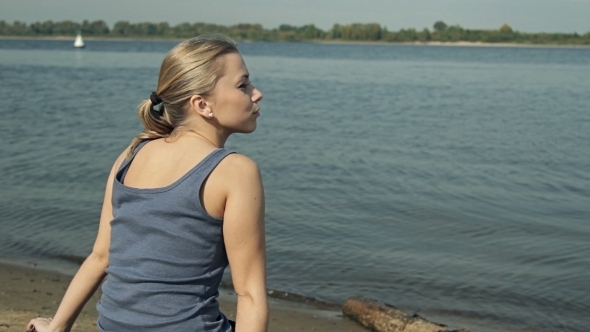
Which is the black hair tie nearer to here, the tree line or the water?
the water

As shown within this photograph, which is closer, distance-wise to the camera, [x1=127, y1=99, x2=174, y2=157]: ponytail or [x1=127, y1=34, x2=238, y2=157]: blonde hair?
[x1=127, y1=34, x2=238, y2=157]: blonde hair

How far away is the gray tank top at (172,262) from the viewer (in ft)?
7.02

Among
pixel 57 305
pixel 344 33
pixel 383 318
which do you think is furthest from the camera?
pixel 344 33

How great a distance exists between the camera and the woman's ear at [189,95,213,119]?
226 centimetres

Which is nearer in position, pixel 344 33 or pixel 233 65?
pixel 233 65

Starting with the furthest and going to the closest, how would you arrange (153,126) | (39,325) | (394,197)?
(394,197), (39,325), (153,126)

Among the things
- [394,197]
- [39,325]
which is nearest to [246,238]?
[39,325]

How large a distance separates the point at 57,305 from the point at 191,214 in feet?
14.9

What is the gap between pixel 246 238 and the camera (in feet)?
7.03

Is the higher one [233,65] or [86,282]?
[233,65]

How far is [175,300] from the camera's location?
216cm

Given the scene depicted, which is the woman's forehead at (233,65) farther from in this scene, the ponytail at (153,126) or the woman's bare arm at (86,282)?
the woman's bare arm at (86,282)

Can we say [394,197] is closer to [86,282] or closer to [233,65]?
[86,282]

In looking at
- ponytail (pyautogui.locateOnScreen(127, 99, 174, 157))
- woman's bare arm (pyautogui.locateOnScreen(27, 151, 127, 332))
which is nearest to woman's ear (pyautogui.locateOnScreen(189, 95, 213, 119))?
ponytail (pyautogui.locateOnScreen(127, 99, 174, 157))
